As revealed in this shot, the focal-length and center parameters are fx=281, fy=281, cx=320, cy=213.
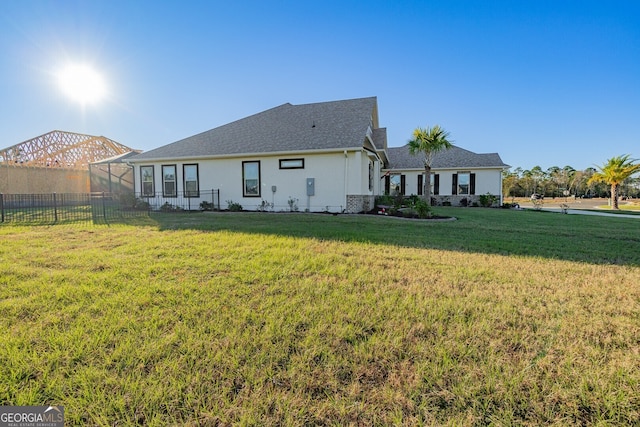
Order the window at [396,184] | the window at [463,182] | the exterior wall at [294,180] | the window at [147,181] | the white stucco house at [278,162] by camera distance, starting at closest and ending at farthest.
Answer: the exterior wall at [294,180] < the white stucco house at [278,162] < the window at [147,181] < the window at [463,182] < the window at [396,184]

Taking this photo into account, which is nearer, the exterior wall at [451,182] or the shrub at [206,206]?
the shrub at [206,206]

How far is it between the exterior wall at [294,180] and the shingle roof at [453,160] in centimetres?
956

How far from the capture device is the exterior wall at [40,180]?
20.5 metres

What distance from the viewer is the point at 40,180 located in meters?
23.0

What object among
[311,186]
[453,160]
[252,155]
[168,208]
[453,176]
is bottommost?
[168,208]

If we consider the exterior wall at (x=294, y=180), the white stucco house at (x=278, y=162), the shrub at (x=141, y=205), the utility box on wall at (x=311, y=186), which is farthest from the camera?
the shrub at (x=141, y=205)

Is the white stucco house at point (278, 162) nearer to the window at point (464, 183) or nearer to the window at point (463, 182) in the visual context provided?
the window at point (464, 183)

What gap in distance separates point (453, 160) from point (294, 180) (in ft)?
47.7

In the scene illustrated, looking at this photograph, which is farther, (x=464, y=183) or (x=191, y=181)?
(x=464, y=183)

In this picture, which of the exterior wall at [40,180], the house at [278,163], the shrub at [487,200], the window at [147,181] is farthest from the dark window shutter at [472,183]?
the exterior wall at [40,180]

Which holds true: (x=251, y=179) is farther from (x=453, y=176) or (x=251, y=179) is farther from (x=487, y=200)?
(x=487, y=200)

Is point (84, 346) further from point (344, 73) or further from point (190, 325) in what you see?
point (344, 73)

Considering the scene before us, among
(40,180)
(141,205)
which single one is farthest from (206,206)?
(40,180)

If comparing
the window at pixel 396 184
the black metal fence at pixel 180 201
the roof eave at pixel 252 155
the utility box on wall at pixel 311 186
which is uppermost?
the roof eave at pixel 252 155
